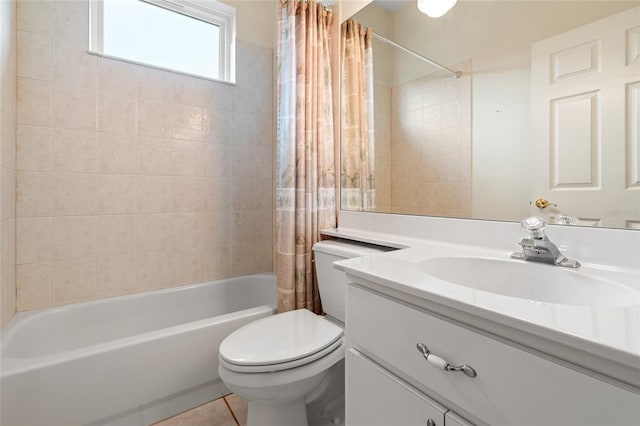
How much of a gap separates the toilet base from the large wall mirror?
0.91m

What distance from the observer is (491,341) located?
0.48m

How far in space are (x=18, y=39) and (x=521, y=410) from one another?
7.49 feet

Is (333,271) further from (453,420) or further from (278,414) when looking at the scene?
(453,420)

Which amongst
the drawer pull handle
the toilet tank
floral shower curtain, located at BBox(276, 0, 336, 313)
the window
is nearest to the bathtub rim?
floral shower curtain, located at BBox(276, 0, 336, 313)

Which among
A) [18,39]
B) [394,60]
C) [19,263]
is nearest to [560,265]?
[394,60]

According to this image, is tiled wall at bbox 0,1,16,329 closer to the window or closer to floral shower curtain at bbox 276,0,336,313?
the window

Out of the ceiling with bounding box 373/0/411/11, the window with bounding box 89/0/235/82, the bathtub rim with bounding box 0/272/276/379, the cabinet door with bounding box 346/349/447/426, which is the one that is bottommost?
the bathtub rim with bounding box 0/272/276/379

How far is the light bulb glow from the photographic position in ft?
3.78

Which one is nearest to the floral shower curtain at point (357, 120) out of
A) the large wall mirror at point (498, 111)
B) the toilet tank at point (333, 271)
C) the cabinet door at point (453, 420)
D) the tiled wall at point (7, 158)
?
the large wall mirror at point (498, 111)

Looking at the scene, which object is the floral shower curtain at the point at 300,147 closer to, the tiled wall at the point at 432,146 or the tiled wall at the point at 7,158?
the tiled wall at the point at 432,146

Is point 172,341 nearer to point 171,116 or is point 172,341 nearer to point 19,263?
point 19,263

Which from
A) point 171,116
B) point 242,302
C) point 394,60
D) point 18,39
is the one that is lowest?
point 242,302

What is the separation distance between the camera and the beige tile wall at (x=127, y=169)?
1452mm

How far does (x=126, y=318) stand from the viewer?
1.66m
